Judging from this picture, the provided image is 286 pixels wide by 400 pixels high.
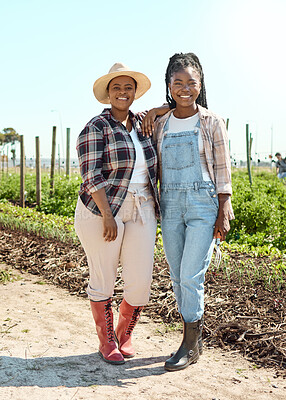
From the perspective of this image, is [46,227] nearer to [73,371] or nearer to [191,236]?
[73,371]

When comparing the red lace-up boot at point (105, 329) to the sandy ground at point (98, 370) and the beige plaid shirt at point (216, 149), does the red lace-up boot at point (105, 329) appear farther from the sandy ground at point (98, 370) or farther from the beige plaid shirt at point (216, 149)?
the beige plaid shirt at point (216, 149)

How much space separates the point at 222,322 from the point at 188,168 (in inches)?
54.0

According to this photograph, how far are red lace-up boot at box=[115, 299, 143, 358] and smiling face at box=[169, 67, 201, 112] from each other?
137 cm

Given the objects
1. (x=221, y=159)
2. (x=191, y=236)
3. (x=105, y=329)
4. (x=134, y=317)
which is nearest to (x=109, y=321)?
(x=105, y=329)

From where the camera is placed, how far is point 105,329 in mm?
3100

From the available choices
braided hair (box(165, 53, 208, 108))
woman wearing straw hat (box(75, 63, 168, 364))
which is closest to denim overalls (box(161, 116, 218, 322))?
woman wearing straw hat (box(75, 63, 168, 364))

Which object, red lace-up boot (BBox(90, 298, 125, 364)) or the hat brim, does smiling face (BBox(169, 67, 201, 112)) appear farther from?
red lace-up boot (BBox(90, 298, 125, 364))

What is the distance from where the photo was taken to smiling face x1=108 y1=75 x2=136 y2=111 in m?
2.98

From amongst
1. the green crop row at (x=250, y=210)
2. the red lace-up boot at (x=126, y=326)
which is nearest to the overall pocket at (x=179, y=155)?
the red lace-up boot at (x=126, y=326)

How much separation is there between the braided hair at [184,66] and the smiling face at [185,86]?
0.14 feet

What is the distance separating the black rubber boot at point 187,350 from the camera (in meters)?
2.92

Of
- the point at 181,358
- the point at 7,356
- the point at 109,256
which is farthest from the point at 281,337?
the point at 7,356

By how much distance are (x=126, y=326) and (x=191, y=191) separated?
1040 millimetres

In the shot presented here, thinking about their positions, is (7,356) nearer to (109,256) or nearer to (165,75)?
(109,256)
